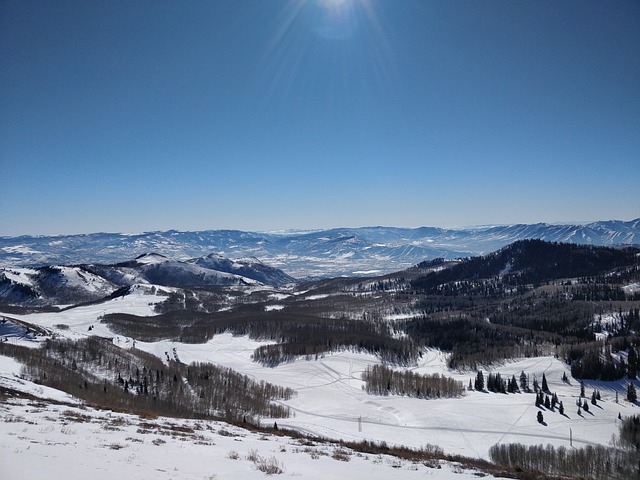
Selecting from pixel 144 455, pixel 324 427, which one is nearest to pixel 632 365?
pixel 324 427

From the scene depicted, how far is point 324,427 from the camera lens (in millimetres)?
76688

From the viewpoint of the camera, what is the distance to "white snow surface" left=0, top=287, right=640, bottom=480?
21.6 m

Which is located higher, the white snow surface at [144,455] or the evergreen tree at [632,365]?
the white snow surface at [144,455]

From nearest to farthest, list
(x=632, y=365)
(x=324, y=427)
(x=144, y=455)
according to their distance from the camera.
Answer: (x=144, y=455), (x=324, y=427), (x=632, y=365)

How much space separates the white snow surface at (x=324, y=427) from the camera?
2164 cm

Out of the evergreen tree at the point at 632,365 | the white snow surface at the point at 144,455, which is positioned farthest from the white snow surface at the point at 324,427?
the evergreen tree at the point at 632,365

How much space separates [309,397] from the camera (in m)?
123

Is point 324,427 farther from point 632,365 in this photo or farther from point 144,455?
point 632,365

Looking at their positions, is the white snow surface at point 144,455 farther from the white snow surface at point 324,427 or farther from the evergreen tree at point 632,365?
the evergreen tree at point 632,365

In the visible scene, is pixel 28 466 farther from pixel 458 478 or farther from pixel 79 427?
pixel 458 478

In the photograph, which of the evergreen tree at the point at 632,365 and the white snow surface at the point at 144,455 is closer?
the white snow surface at the point at 144,455

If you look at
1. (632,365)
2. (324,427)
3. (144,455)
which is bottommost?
(632,365)

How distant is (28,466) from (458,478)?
26.5 metres

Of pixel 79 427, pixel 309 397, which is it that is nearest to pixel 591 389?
pixel 309 397
